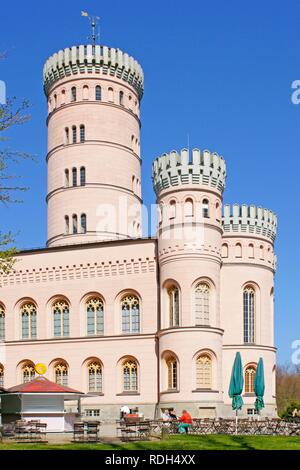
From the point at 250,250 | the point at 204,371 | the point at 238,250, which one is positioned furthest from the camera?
the point at 250,250

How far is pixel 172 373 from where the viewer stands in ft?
154

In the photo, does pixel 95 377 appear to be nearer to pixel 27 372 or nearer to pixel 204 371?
pixel 27 372

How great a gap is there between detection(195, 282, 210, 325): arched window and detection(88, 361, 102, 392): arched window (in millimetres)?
7321

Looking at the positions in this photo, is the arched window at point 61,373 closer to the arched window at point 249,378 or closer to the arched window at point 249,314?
the arched window at point 249,378

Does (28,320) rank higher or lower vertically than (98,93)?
lower

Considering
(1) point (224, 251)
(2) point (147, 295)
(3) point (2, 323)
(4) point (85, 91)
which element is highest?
(4) point (85, 91)

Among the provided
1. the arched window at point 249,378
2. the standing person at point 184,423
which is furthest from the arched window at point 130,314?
the standing person at point 184,423

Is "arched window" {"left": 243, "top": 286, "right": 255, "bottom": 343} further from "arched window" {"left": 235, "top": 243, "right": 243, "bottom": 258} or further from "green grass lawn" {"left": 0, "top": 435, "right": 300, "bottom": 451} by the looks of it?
"green grass lawn" {"left": 0, "top": 435, "right": 300, "bottom": 451}

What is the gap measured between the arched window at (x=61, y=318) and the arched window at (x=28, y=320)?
57.2 inches

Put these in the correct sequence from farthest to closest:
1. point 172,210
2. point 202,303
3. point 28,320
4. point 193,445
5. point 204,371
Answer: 1. point 28,320
2. point 172,210
3. point 202,303
4. point 204,371
5. point 193,445

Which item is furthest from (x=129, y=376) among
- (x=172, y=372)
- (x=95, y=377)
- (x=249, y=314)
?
(x=249, y=314)

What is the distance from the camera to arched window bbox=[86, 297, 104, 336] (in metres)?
50.4

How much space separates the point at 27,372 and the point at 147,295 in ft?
31.7

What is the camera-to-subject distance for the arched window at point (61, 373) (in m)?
50.9
